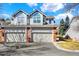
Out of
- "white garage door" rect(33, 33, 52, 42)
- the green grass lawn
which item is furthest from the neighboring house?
the green grass lawn

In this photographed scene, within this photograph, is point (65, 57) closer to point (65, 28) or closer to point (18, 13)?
point (65, 28)

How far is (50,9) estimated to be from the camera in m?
4.09

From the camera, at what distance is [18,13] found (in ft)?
13.4

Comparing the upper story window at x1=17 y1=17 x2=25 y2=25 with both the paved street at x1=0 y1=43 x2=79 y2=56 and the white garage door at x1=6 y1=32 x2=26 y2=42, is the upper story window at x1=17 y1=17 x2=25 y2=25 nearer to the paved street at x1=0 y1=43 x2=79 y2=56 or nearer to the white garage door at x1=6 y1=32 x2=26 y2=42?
the white garage door at x1=6 y1=32 x2=26 y2=42

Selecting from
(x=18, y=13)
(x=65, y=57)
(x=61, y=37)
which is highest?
(x=18, y=13)

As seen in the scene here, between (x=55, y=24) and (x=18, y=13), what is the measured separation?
0.52 metres

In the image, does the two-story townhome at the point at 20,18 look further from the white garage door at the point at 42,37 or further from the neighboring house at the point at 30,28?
the white garage door at the point at 42,37

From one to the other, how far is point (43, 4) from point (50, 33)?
0.41m

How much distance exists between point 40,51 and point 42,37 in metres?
0.19

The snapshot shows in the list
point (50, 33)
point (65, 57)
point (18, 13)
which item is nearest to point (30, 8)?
point (18, 13)

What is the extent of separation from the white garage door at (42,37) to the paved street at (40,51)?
0.22ft

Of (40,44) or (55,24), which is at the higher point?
(55,24)

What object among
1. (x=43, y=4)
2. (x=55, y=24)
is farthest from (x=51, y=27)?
(x=43, y=4)

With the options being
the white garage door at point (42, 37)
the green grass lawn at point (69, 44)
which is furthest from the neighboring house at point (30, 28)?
the green grass lawn at point (69, 44)
